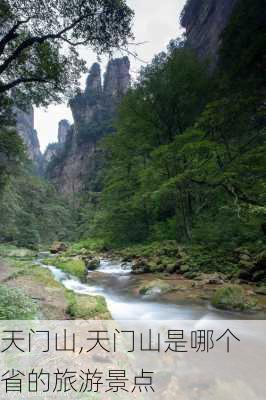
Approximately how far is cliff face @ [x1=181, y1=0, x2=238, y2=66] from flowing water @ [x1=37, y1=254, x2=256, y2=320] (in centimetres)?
3121

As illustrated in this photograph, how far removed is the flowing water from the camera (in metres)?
6.53

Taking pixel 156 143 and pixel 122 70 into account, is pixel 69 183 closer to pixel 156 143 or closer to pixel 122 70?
pixel 122 70

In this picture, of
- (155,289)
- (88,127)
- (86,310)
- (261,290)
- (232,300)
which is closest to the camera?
(86,310)

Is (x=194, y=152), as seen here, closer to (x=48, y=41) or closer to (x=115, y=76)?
(x=48, y=41)

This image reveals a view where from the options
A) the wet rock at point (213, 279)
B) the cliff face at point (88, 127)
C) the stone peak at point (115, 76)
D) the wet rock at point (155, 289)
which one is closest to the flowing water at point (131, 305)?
the wet rock at point (155, 289)

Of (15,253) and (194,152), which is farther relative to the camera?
(15,253)

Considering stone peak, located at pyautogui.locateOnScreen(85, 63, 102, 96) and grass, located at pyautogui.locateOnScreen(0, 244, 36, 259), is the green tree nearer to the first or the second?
grass, located at pyautogui.locateOnScreen(0, 244, 36, 259)

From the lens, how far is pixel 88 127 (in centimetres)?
7512

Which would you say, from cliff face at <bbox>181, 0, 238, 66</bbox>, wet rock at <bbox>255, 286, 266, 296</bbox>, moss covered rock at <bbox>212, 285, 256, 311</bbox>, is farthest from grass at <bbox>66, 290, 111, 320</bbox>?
cliff face at <bbox>181, 0, 238, 66</bbox>

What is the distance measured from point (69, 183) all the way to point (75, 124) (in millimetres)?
18544

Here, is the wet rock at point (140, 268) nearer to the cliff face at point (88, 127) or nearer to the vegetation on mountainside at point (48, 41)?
the vegetation on mountainside at point (48, 41)

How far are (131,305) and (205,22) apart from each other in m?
44.3

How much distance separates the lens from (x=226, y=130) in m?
12.9

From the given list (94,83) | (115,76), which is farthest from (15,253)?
(94,83)
